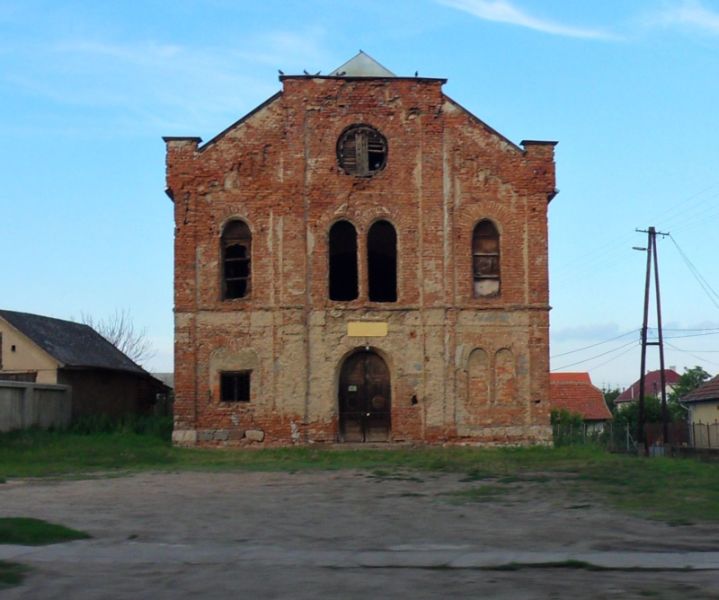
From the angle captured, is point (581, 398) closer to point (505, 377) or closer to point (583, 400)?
point (583, 400)

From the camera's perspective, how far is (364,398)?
2912 centimetres

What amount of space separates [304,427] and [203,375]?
317 centimetres

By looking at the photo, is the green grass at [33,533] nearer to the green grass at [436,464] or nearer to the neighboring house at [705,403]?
the green grass at [436,464]

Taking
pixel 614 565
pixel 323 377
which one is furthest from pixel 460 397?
pixel 614 565

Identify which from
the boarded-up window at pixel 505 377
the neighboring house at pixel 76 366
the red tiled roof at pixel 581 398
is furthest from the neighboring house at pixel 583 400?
the boarded-up window at pixel 505 377

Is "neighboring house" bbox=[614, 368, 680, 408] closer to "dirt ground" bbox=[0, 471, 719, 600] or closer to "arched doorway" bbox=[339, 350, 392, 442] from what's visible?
"arched doorway" bbox=[339, 350, 392, 442]

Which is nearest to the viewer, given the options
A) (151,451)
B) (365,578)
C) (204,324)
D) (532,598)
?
(532,598)

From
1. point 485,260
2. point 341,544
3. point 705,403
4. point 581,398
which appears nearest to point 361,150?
point 485,260

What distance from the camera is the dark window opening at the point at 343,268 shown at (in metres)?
31.2

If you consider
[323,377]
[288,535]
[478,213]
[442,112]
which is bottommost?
[288,535]

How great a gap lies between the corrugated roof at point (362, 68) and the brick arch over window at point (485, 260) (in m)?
6.02

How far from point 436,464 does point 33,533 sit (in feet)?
43.1

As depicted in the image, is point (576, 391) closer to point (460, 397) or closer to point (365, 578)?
point (460, 397)

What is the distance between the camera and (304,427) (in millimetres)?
28469
